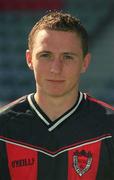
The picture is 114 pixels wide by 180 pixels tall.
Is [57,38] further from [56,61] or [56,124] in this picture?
[56,124]

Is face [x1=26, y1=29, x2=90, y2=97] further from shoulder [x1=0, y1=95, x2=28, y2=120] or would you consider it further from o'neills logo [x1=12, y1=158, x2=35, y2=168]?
o'neills logo [x1=12, y1=158, x2=35, y2=168]

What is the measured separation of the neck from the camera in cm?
351

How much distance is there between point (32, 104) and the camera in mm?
3543

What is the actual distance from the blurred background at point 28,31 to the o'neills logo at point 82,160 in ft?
24.8

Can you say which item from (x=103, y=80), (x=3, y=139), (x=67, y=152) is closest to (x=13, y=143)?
(x=3, y=139)

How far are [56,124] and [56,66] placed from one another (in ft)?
1.15

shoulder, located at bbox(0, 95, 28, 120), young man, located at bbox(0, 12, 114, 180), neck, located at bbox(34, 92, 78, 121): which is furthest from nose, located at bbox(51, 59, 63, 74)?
shoulder, located at bbox(0, 95, 28, 120)

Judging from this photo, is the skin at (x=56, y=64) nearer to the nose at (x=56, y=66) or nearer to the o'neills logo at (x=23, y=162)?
the nose at (x=56, y=66)

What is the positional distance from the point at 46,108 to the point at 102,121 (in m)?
0.30

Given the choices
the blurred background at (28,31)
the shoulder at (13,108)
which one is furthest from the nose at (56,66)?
the blurred background at (28,31)

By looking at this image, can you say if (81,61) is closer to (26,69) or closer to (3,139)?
(3,139)

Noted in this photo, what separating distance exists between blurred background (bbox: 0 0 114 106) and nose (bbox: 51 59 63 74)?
766cm

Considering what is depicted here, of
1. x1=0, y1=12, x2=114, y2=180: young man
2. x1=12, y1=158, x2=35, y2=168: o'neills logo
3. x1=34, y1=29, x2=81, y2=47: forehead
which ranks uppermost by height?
x1=34, y1=29, x2=81, y2=47: forehead

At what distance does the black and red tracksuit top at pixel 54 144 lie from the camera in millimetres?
3422
